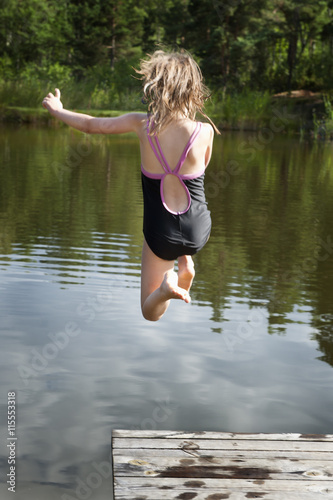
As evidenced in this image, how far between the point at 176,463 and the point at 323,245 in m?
7.22

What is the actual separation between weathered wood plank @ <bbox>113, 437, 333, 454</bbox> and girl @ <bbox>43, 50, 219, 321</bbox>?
734mm

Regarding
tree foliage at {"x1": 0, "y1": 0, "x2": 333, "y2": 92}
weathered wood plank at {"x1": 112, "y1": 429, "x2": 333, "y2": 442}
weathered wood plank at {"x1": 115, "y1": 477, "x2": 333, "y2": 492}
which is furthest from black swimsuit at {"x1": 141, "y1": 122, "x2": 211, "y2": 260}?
tree foliage at {"x1": 0, "y1": 0, "x2": 333, "y2": 92}

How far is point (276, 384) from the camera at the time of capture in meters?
5.31

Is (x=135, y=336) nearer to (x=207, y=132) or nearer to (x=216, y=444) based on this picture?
(x=216, y=444)

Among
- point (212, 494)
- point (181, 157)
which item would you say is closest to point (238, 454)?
point (212, 494)

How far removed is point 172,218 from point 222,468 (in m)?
1.31

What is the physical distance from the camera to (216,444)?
3.86 meters

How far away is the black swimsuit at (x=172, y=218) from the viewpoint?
3785 millimetres

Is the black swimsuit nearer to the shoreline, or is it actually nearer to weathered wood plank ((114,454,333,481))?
weathered wood plank ((114,454,333,481))

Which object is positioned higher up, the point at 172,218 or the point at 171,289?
the point at 172,218

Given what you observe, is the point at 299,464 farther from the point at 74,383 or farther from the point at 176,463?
the point at 74,383

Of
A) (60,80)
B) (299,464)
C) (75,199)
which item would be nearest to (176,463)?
(299,464)

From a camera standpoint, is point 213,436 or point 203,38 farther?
point 203,38

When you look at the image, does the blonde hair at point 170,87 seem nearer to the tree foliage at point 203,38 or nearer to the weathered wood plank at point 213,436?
the weathered wood plank at point 213,436
